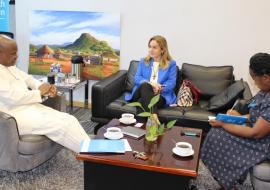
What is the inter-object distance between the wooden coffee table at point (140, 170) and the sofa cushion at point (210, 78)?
5.28ft

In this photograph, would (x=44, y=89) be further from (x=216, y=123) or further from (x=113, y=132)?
(x=216, y=123)

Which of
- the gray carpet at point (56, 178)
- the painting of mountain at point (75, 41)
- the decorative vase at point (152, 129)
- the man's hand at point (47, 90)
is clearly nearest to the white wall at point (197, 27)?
the painting of mountain at point (75, 41)

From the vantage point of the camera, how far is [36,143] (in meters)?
2.70

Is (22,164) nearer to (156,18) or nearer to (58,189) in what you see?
(58,189)

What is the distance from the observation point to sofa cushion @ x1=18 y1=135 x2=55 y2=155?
105 inches

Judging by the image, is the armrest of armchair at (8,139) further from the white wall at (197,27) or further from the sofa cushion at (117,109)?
the white wall at (197,27)

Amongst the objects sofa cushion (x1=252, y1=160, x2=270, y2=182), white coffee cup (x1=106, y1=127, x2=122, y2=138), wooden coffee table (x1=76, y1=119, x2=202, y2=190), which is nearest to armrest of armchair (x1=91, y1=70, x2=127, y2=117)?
white coffee cup (x1=106, y1=127, x2=122, y2=138)

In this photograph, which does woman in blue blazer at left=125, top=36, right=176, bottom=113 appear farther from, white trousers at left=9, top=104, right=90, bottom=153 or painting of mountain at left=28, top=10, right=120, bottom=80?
white trousers at left=9, top=104, right=90, bottom=153

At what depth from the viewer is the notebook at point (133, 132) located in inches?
101

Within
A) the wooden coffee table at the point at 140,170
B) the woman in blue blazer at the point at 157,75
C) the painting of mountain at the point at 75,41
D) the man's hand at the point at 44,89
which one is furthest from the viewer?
the painting of mountain at the point at 75,41

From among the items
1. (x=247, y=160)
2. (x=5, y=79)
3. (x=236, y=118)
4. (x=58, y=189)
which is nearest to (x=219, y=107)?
(x=236, y=118)

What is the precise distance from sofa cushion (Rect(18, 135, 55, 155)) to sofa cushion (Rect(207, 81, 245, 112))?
1.73 m

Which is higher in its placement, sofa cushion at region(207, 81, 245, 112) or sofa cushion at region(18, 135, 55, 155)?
sofa cushion at region(207, 81, 245, 112)

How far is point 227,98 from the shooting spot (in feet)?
11.2
